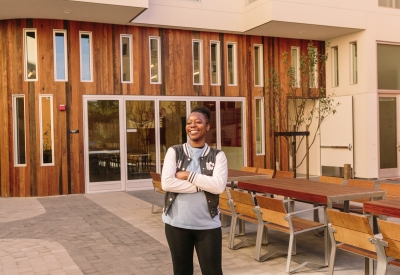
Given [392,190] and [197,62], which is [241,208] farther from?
[197,62]

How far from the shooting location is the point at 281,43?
15008 millimetres

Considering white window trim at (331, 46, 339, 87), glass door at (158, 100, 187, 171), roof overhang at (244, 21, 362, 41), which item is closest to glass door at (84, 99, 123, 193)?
glass door at (158, 100, 187, 171)

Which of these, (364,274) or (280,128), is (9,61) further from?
(364,274)

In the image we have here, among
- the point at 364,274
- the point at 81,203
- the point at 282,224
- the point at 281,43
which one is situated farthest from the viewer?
the point at 281,43

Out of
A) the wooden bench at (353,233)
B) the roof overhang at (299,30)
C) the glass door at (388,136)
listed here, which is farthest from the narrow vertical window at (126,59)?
the wooden bench at (353,233)

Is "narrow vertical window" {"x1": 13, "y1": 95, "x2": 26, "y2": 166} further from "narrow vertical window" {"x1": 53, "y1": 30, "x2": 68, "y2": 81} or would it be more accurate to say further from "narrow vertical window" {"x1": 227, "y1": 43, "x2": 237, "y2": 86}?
"narrow vertical window" {"x1": 227, "y1": 43, "x2": 237, "y2": 86}

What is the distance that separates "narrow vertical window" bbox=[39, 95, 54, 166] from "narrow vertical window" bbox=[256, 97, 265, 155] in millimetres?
6289

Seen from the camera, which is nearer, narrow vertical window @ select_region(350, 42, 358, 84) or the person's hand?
the person's hand

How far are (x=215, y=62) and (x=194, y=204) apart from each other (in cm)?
1132

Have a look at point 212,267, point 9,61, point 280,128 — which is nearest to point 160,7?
point 9,61

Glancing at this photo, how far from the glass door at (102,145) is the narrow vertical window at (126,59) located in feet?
2.55

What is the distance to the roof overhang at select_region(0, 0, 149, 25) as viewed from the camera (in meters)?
10.6

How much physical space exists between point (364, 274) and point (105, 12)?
29.4ft

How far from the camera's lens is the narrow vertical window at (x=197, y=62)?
13.8 meters
